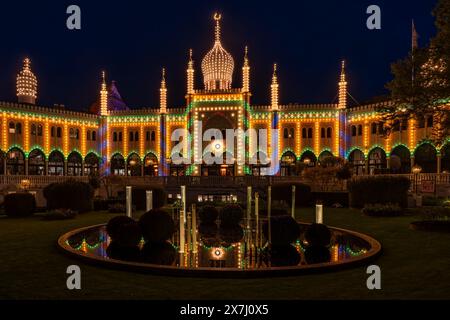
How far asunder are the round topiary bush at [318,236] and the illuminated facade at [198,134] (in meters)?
35.2

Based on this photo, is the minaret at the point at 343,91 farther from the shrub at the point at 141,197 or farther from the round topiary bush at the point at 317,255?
the round topiary bush at the point at 317,255

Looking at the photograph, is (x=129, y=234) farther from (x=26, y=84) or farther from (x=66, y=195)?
(x=26, y=84)

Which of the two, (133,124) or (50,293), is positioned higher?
(133,124)

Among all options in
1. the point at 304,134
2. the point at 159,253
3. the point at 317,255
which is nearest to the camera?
the point at 317,255

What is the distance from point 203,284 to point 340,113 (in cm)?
4586

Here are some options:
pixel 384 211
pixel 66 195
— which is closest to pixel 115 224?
pixel 66 195

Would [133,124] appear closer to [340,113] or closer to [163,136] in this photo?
[163,136]

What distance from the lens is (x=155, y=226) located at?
12.8 metres

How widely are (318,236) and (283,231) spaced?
1.13 meters

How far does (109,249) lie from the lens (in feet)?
40.9

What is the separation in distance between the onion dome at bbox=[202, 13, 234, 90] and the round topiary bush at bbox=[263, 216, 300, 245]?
136 feet

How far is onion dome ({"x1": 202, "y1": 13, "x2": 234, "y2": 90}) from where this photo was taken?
52719 mm

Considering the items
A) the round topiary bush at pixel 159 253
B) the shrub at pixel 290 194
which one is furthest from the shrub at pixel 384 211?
the round topiary bush at pixel 159 253
